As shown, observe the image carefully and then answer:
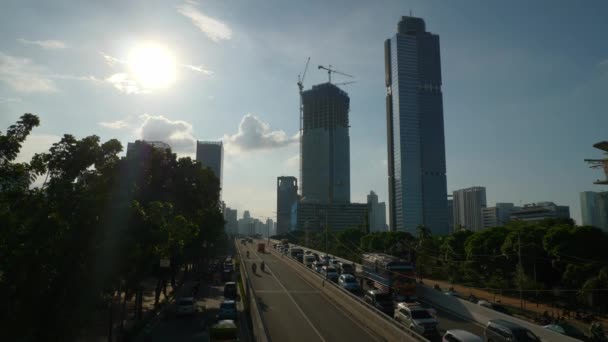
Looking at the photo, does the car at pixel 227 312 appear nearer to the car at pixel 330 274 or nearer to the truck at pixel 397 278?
the truck at pixel 397 278

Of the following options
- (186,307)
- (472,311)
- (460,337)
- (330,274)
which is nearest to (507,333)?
(460,337)

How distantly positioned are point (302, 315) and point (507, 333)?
1485cm

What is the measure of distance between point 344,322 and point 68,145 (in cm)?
2181

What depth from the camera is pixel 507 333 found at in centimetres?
1975

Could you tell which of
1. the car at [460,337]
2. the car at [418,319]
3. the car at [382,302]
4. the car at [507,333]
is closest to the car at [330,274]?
the car at [382,302]

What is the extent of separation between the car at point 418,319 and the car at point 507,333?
307cm

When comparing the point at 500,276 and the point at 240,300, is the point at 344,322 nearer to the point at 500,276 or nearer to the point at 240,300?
the point at 240,300

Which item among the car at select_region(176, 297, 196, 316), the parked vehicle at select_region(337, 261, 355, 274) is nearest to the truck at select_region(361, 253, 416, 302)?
the parked vehicle at select_region(337, 261, 355, 274)

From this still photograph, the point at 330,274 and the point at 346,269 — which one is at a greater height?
the point at 330,274

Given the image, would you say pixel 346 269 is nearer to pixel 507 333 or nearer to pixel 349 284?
pixel 349 284

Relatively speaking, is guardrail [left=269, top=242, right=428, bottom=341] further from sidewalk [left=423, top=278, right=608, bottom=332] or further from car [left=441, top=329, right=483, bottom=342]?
sidewalk [left=423, top=278, right=608, bottom=332]

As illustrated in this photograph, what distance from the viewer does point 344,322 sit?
27.6 metres

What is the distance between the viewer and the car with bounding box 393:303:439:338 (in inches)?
907

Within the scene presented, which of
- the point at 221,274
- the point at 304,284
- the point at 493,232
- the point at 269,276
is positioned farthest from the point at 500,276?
the point at 221,274
